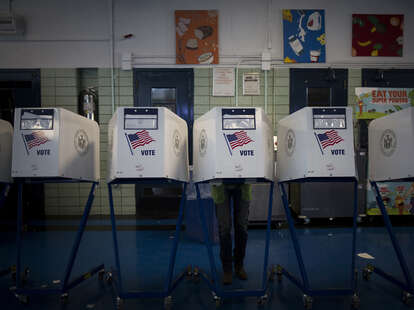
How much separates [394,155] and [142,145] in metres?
1.53

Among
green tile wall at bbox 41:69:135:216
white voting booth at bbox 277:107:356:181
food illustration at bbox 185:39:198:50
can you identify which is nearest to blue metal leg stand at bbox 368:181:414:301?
white voting booth at bbox 277:107:356:181

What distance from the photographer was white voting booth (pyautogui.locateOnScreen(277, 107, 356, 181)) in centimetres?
159

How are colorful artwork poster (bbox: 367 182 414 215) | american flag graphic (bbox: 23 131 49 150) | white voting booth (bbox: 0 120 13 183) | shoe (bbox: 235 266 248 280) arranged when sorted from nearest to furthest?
american flag graphic (bbox: 23 131 49 150), white voting booth (bbox: 0 120 13 183), shoe (bbox: 235 266 248 280), colorful artwork poster (bbox: 367 182 414 215)

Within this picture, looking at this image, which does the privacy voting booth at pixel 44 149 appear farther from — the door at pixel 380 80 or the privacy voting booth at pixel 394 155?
the door at pixel 380 80

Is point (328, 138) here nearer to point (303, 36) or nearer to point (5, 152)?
point (5, 152)

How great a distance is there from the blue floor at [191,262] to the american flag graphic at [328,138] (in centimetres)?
95

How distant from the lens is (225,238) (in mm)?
1938

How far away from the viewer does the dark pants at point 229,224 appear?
194 cm

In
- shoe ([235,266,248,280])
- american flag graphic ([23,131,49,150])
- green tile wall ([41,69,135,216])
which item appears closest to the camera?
american flag graphic ([23,131,49,150])

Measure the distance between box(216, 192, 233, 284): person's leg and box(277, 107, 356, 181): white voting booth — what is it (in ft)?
1.71

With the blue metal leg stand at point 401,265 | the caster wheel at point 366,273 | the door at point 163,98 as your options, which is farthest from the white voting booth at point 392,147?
the door at point 163,98

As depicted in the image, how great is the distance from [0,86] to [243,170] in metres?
4.03

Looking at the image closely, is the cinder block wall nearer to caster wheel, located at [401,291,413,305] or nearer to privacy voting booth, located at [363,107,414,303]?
privacy voting booth, located at [363,107,414,303]

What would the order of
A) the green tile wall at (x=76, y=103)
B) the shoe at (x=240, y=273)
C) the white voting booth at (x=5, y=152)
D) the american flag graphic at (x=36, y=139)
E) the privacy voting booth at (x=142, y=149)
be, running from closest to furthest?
the privacy voting booth at (x=142, y=149) < the american flag graphic at (x=36, y=139) < the white voting booth at (x=5, y=152) < the shoe at (x=240, y=273) < the green tile wall at (x=76, y=103)
